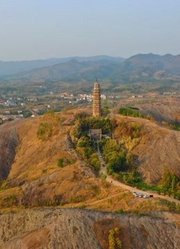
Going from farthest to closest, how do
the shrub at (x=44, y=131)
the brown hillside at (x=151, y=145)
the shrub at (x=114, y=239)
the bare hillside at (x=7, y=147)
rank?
the bare hillside at (x=7, y=147)
the shrub at (x=44, y=131)
the brown hillside at (x=151, y=145)
the shrub at (x=114, y=239)

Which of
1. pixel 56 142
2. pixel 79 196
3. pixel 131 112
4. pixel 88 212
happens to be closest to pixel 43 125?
pixel 56 142

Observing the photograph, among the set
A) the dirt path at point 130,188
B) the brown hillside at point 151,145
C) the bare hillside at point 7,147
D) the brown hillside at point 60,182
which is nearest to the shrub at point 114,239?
the brown hillside at point 60,182

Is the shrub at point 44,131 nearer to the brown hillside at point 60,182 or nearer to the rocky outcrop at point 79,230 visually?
the brown hillside at point 60,182

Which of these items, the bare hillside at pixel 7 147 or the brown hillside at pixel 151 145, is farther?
the bare hillside at pixel 7 147

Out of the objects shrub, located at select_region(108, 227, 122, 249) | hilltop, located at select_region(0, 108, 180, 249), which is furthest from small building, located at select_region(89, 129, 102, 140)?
shrub, located at select_region(108, 227, 122, 249)

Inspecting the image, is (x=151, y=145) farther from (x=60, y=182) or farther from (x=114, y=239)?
(x=114, y=239)

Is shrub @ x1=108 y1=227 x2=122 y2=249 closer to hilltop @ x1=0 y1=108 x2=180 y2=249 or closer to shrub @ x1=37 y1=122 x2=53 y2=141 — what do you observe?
hilltop @ x1=0 y1=108 x2=180 y2=249

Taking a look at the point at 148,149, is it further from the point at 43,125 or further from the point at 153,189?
the point at 43,125

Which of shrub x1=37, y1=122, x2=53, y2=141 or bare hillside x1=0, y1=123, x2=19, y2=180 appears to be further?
bare hillside x1=0, y1=123, x2=19, y2=180
